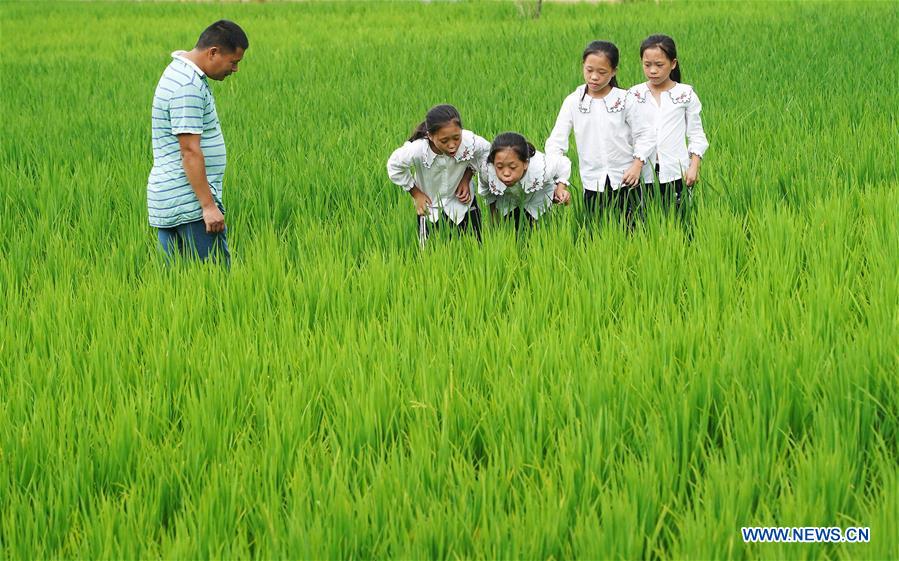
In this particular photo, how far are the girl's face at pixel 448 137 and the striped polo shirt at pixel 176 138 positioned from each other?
863 millimetres

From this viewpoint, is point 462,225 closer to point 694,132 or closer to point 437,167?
point 437,167

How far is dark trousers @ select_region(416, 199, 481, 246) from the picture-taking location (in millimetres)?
4230

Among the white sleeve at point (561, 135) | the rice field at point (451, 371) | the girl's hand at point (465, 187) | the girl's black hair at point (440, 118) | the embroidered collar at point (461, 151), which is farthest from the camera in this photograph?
the white sleeve at point (561, 135)

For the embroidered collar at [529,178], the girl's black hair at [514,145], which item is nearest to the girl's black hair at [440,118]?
the girl's black hair at [514,145]

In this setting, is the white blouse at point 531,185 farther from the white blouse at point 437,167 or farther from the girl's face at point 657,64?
the girl's face at point 657,64

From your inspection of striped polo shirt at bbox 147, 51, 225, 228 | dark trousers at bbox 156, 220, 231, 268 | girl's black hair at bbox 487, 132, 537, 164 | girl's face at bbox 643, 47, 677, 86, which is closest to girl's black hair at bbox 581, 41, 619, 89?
girl's face at bbox 643, 47, 677, 86

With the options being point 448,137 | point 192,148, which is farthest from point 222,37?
point 448,137

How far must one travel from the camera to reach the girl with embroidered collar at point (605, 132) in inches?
165

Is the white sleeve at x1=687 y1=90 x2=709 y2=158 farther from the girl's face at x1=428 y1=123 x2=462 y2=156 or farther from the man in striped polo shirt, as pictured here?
the man in striped polo shirt

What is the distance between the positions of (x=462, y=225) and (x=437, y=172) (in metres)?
0.32

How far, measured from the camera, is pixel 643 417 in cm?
253

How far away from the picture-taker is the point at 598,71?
4.14 m

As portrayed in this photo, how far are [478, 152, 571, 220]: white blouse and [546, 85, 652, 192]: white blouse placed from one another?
0.41 ft

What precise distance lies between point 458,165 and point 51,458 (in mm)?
2107
